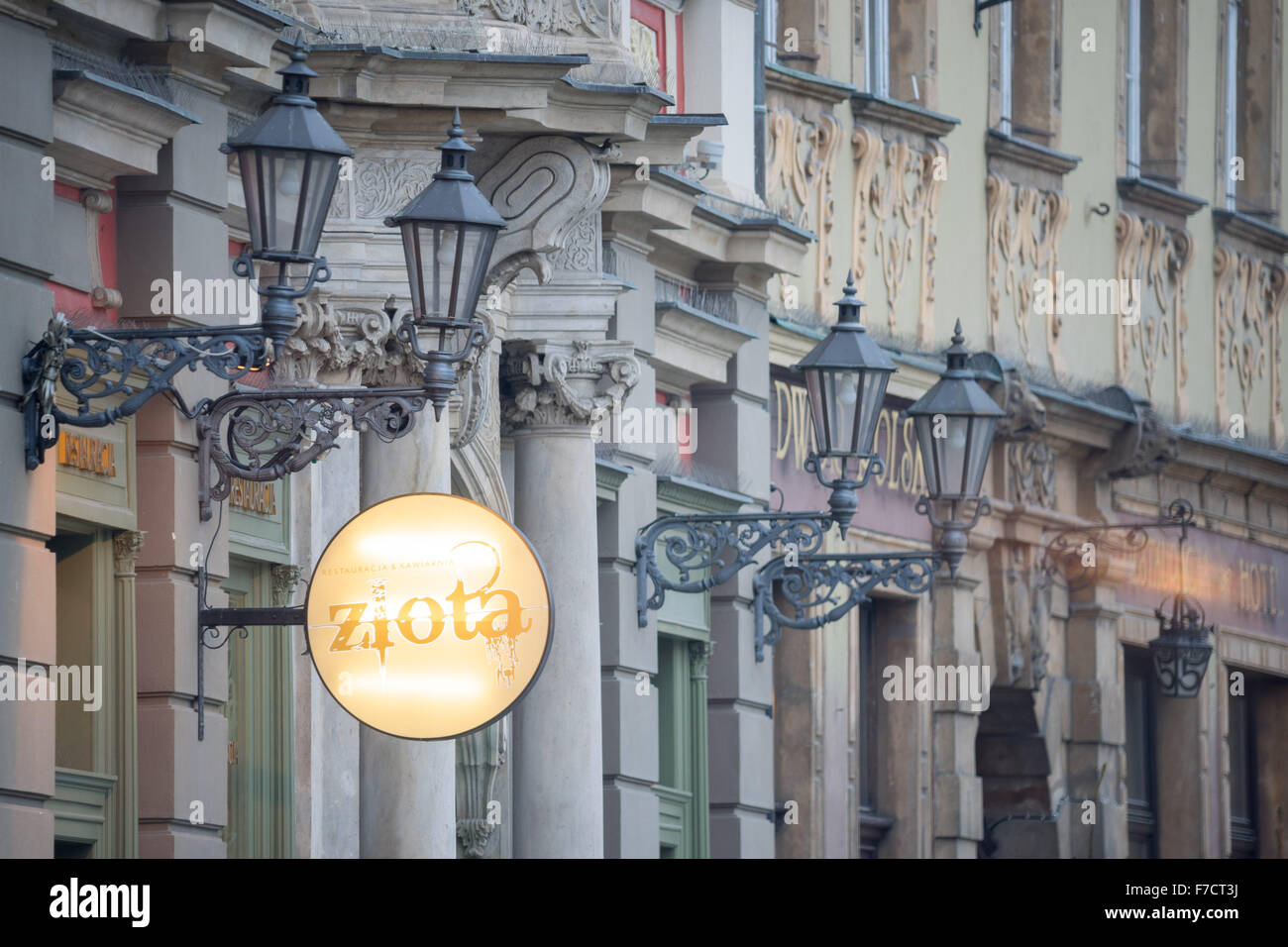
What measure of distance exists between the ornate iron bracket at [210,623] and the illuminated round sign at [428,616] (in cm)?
31

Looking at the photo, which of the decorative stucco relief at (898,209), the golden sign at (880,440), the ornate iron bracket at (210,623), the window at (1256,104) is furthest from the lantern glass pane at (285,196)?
the window at (1256,104)

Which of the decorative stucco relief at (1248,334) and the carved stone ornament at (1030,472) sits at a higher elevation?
the decorative stucco relief at (1248,334)

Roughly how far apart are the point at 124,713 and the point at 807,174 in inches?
386

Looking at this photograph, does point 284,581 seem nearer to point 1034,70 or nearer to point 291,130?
point 291,130

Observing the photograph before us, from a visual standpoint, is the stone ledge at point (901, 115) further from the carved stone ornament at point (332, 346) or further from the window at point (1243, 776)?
the carved stone ornament at point (332, 346)

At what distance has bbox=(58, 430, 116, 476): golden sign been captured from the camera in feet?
43.9

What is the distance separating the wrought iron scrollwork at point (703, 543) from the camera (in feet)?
59.3

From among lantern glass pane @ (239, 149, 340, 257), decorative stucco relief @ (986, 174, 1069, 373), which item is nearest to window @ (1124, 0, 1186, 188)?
decorative stucco relief @ (986, 174, 1069, 373)

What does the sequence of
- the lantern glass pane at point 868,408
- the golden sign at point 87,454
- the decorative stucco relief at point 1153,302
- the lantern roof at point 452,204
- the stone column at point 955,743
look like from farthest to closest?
1. the decorative stucco relief at point 1153,302
2. the stone column at point 955,743
3. the lantern glass pane at point 868,408
4. the golden sign at point 87,454
5. the lantern roof at point 452,204

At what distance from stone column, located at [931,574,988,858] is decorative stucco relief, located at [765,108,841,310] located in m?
2.77

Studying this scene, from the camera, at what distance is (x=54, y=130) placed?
13.1 metres

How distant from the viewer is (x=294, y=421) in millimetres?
12883

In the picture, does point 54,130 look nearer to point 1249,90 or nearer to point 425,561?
point 425,561
